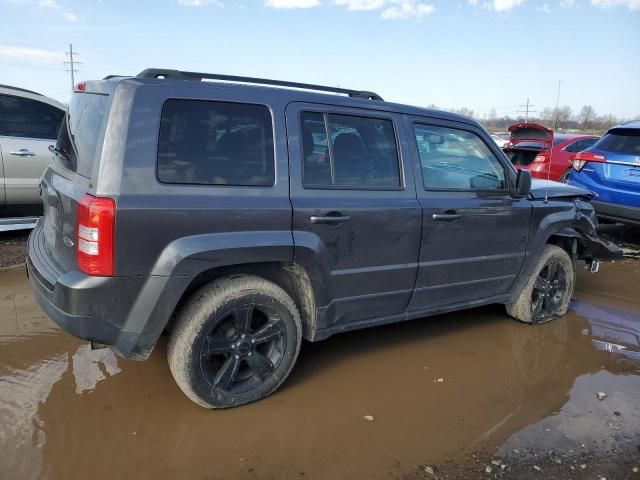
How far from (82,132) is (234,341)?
1.50 m

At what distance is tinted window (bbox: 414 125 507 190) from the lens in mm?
3684

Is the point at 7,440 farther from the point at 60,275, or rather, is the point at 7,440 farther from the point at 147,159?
the point at 147,159

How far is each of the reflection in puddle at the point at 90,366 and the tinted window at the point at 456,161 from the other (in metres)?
2.50

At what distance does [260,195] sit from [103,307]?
1018 mm

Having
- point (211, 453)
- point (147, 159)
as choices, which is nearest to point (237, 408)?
point (211, 453)

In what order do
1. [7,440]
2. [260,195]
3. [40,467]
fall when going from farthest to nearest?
[260,195] → [7,440] → [40,467]

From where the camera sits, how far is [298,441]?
111 inches

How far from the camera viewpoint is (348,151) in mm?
3336

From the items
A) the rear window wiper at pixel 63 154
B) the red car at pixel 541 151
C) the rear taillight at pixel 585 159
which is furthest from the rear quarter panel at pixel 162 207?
the red car at pixel 541 151

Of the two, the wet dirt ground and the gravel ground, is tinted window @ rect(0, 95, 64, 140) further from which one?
the wet dirt ground

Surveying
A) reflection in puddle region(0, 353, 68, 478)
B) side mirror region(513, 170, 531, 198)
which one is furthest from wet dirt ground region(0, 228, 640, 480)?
side mirror region(513, 170, 531, 198)

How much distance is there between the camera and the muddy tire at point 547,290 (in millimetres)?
4461

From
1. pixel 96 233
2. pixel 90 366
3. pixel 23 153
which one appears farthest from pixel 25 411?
pixel 23 153

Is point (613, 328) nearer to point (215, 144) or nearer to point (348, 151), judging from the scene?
point (348, 151)
